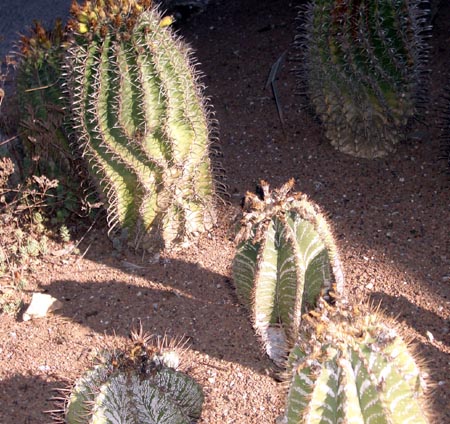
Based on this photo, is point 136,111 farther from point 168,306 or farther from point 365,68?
point 365,68

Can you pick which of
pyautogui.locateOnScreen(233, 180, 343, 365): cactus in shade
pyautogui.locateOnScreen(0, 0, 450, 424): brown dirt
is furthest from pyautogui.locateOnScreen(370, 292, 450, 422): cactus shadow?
pyautogui.locateOnScreen(233, 180, 343, 365): cactus in shade

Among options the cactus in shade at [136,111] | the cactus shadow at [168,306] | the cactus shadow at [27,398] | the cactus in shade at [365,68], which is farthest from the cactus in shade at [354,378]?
the cactus in shade at [365,68]

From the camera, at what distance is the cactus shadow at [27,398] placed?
2807 millimetres

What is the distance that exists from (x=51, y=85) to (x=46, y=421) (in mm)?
1741

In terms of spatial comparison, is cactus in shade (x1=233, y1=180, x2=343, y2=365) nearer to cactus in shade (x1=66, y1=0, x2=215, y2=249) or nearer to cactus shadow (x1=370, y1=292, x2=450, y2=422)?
cactus shadow (x1=370, y1=292, x2=450, y2=422)

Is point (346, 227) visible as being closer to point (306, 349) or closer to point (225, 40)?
point (306, 349)

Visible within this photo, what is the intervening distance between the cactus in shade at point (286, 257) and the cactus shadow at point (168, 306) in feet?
1.53

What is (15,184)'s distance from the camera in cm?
400

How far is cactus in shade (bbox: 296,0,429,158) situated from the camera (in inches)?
140

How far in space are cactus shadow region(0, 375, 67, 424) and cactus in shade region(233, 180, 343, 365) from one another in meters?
0.94

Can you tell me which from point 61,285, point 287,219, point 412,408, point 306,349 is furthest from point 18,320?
point 412,408

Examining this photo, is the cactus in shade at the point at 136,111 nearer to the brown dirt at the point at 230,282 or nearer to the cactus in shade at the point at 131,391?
the brown dirt at the point at 230,282

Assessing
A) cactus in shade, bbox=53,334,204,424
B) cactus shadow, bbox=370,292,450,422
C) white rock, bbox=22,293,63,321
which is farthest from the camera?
Answer: white rock, bbox=22,293,63,321

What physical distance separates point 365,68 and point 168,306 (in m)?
1.63
